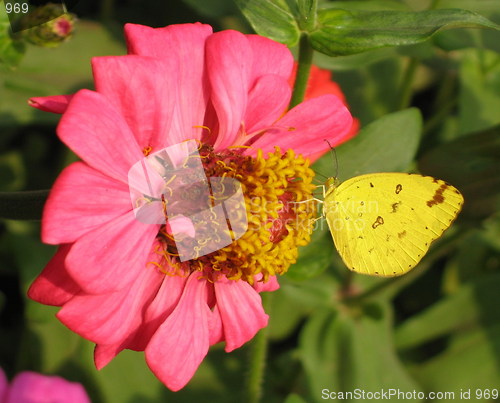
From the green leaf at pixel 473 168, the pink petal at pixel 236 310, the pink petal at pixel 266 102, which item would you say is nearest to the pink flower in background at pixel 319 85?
the green leaf at pixel 473 168

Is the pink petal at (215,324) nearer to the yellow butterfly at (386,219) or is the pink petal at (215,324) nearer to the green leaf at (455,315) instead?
the yellow butterfly at (386,219)

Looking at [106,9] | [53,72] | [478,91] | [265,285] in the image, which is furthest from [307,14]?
[478,91]

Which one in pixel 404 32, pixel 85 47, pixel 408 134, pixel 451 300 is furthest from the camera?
pixel 451 300

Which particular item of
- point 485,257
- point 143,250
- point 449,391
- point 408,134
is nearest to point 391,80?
point 485,257

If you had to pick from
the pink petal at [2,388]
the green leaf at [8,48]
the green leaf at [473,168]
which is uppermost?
the green leaf at [8,48]

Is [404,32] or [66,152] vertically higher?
[404,32]

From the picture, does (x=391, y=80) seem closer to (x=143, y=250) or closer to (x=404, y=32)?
(x=404, y=32)
